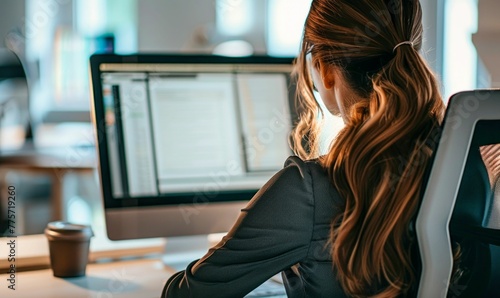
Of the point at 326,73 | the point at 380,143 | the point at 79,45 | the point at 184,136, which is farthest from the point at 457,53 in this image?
the point at 79,45

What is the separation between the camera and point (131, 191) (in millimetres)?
1456

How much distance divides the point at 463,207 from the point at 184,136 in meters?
0.71

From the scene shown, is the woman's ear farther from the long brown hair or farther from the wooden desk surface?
the wooden desk surface

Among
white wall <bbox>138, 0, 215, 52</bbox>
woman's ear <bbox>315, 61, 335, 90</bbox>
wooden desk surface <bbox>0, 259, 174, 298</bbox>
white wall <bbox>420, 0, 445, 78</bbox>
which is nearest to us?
woman's ear <bbox>315, 61, 335, 90</bbox>

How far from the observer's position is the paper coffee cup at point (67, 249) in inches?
53.9

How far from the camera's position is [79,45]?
18.0 ft

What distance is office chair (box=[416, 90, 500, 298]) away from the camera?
896 mm

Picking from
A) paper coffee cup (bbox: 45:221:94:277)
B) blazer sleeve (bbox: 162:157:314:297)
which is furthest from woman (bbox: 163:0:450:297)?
paper coffee cup (bbox: 45:221:94:277)

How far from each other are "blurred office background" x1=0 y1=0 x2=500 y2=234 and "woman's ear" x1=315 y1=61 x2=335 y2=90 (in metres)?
2.75

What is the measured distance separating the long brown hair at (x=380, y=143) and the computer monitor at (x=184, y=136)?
1.52 feet

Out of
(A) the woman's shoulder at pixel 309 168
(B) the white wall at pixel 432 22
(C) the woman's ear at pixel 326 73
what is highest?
(B) the white wall at pixel 432 22

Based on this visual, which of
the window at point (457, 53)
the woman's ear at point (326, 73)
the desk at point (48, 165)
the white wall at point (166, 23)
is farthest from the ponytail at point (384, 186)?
the white wall at point (166, 23)

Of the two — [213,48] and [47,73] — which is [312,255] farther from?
[47,73]

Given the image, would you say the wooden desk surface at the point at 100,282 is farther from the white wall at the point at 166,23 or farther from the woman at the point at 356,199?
the white wall at the point at 166,23
